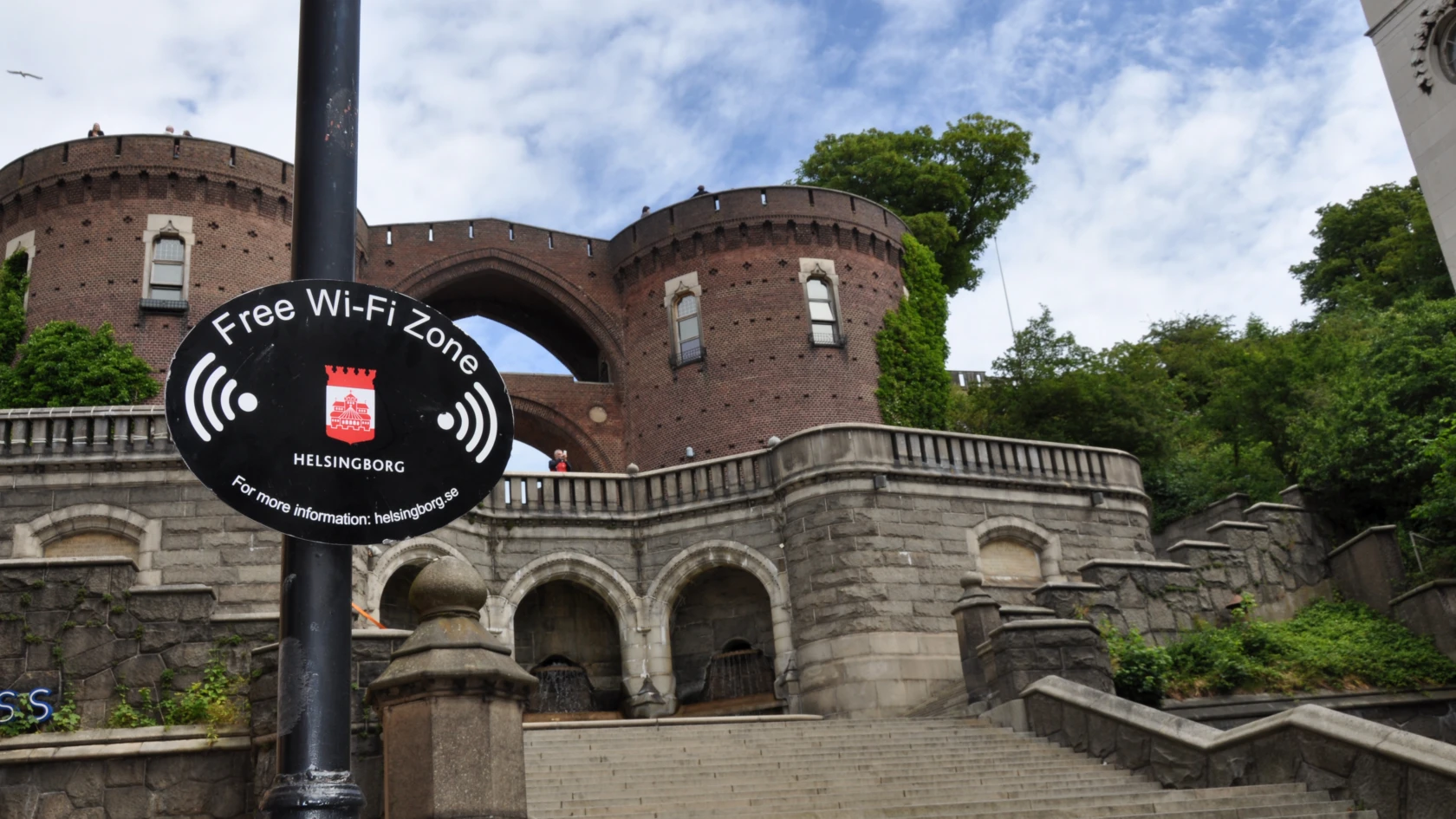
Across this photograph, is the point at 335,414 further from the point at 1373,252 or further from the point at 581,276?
the point at 1373,252

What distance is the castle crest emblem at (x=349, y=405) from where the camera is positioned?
382 centimetres

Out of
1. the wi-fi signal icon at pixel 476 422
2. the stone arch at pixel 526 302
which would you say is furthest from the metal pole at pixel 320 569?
the stone arch at pixel 526 302

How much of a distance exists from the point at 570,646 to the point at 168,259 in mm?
13861

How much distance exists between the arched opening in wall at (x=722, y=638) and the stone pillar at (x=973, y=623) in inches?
212

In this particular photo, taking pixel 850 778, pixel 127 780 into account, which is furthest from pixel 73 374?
pixel 850 778

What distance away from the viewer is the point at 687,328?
33.5 m

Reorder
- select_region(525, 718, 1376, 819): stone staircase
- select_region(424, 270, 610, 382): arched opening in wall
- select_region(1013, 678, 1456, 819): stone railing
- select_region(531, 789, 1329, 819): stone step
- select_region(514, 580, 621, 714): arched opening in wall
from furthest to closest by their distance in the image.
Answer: select_region(424, 270, 610, 382): arched opening in wall, select_region(514, 580, 621, 714): arched opening in wall, select_region(525, 718, 1376, 819): stone staircase, select_region(531, 789, 1329, 819): stone step, select_region(1013, 678, 1456, 819): stone railing

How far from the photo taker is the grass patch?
682 inches

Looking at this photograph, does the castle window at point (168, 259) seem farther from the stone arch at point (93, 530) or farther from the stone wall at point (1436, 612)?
the stone wall at point (1436, 612)

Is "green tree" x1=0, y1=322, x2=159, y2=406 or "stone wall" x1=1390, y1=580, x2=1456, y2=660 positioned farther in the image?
"green tree" x1=0, y1=322, x2=159, y2=406

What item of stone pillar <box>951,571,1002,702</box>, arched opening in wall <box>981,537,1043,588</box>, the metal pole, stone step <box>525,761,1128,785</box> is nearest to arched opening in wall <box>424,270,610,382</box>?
arched opening in wall <box>981,537,1043,588</box>

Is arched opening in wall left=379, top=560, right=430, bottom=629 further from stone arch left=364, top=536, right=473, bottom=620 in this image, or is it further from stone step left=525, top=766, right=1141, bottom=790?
stone step left=525, top=766, right=1141, bottom=790

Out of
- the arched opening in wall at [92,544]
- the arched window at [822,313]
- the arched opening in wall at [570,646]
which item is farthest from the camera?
the arched window at [822,313]

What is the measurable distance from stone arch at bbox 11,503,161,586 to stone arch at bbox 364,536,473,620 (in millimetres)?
3062
